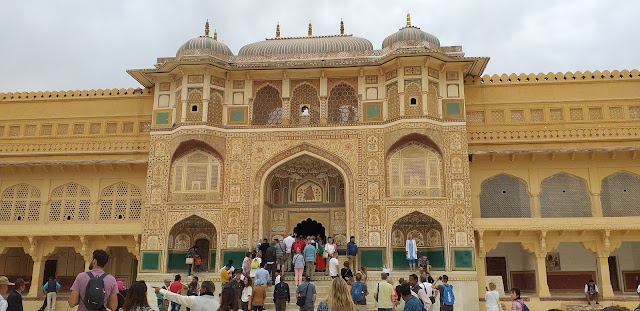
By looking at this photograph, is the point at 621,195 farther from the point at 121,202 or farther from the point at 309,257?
the point at 121,202

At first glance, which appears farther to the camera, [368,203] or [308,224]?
[308,224]

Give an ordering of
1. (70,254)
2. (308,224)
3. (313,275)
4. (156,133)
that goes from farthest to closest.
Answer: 1. (70,254)
2. (308,224)
3. (156,133)
4. (313,275)

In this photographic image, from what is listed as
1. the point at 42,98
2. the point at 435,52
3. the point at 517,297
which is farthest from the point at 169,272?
the point at 517,297

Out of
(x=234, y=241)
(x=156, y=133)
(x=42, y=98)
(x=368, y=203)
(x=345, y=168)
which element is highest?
(x=42, y=98)

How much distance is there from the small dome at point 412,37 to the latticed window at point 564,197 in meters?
5.78

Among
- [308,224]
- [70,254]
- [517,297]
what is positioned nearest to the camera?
[517,297]

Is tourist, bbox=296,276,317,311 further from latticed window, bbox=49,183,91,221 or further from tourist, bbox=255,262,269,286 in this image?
latticed window, bbox=49,183,91,221

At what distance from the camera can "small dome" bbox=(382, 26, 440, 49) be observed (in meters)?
18.3

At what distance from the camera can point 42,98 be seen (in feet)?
68.3

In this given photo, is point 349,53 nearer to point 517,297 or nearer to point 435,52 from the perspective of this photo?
point 435,52

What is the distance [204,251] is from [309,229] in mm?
3628

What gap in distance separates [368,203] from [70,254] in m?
11.5

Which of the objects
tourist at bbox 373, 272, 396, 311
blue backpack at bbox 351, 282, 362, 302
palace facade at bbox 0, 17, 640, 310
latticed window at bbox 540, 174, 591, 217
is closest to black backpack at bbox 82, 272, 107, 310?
tourist at bbox 373, 272, 396, 311

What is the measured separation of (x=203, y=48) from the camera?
18.8 metres
